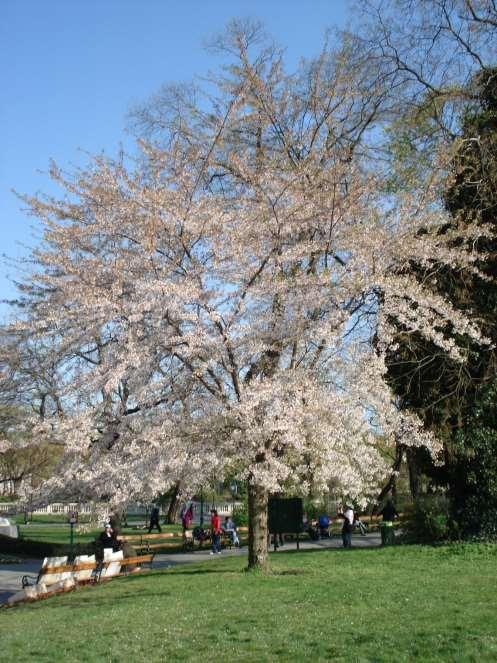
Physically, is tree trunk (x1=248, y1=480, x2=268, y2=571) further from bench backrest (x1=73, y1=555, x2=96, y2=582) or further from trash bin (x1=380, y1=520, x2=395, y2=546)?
trash bin (x1=380, y1=520, x2=395, y2=546)

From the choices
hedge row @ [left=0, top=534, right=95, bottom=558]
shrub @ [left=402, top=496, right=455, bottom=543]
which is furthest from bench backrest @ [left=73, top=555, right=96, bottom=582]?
hedge row @ [left=0, top=534, right=95, bottom=558]

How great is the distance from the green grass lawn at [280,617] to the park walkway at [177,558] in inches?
221

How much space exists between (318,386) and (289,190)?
3.71 meters

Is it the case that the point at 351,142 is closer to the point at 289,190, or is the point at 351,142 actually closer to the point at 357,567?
the point at 289,190

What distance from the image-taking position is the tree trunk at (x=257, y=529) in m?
13.5

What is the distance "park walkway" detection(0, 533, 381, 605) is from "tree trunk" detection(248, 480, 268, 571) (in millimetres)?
6337

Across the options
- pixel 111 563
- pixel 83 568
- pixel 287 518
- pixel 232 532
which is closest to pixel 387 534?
pixel 287 518

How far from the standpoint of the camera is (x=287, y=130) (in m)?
18.4

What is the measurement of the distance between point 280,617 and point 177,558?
1513 centimetres

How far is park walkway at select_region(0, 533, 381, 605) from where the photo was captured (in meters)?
19.3

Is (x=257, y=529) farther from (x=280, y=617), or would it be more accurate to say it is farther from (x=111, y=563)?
(x=280, y=617)

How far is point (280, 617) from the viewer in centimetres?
890

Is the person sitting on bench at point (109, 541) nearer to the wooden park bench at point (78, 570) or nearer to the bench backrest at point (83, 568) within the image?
the wooden park bench at point (78, 570)

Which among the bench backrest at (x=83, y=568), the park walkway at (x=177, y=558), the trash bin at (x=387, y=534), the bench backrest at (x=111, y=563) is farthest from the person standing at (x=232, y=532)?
the bench backrest at (x=83, y=568)
